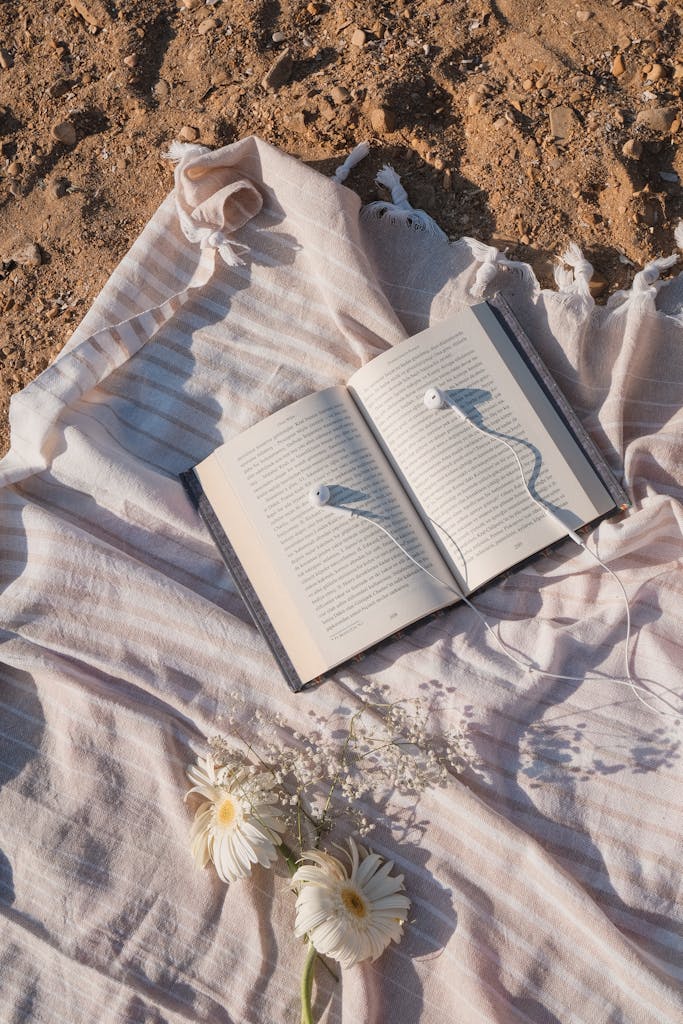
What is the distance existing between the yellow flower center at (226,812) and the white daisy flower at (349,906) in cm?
16

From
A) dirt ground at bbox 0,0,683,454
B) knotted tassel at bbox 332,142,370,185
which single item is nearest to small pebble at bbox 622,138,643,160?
dirt ground at bbox 0,0,683,454

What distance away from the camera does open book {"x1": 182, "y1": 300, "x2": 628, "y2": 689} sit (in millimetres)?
1612

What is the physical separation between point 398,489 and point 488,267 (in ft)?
1.76

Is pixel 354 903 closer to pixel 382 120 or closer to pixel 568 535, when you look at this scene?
pixel 568 535

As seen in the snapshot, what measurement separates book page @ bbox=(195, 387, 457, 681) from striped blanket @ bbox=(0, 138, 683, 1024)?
0.29 feet

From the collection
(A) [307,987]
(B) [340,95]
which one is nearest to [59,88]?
(B) [340,95]

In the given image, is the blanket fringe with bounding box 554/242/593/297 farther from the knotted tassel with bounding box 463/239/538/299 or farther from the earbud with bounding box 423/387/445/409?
the earbud with bounding box 423/387/445/409

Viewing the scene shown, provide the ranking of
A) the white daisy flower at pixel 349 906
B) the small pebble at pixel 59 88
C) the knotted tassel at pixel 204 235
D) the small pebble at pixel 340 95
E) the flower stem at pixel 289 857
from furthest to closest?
the small pebble at pixel 59 88
the small pebble at pixel 340 95
the knotted tassel at pixel 204 235
the flower stem at pixel 289 857
the white daisy flower at pixel 349 906

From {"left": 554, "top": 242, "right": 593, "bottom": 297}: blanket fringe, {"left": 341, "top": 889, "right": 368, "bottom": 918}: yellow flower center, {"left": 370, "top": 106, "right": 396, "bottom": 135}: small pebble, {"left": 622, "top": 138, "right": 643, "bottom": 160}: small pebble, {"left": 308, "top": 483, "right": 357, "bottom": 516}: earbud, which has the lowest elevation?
{"left": 341, "top": 889, "right": 368, "bottom": 918}: yellow flower center

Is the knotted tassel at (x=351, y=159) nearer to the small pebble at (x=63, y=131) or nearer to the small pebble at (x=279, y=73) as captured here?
the small pebble at (x=279, y=73)

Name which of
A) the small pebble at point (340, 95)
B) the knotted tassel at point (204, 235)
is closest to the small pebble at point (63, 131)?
the knotted tassel at point (204, 235)

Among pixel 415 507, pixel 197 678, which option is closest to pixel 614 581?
pixel 415 507

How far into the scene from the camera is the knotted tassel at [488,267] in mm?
1755

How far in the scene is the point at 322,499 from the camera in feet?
5.31
